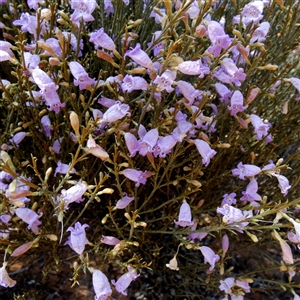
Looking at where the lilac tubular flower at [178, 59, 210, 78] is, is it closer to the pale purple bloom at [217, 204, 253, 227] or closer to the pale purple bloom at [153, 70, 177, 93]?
the pale purple bloom at [153, 70, 177, 93]

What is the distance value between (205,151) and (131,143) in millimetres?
352

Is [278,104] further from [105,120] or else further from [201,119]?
[105,120]

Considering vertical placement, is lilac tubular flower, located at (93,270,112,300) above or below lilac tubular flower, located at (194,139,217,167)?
below

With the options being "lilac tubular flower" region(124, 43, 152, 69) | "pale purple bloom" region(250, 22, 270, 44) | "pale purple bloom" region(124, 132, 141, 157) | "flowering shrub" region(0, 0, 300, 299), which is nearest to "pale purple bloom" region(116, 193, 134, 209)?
"flowering shrub" region(0, 0, 300, 299)

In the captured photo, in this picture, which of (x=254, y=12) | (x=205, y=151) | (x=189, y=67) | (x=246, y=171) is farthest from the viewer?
(x=246, y=171)

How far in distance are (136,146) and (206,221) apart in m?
0.69

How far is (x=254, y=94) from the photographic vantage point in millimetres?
2020

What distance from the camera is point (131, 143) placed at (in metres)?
1.82

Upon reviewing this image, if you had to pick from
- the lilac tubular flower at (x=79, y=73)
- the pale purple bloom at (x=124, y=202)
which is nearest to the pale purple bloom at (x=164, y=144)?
the pale purple bloom at (x=124, y=202)

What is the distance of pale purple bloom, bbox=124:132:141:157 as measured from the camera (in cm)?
181

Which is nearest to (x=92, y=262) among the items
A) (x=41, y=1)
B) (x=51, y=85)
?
(x=51, y=85)

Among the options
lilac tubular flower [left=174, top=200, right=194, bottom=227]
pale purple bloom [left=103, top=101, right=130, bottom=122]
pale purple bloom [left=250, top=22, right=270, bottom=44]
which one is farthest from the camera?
pale purple bloom [left=250, top=22, right=270, bottom=44]

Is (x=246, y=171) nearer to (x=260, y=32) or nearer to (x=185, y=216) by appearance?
(x=185, y=216)

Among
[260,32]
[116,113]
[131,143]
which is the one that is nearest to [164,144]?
[131,143]
